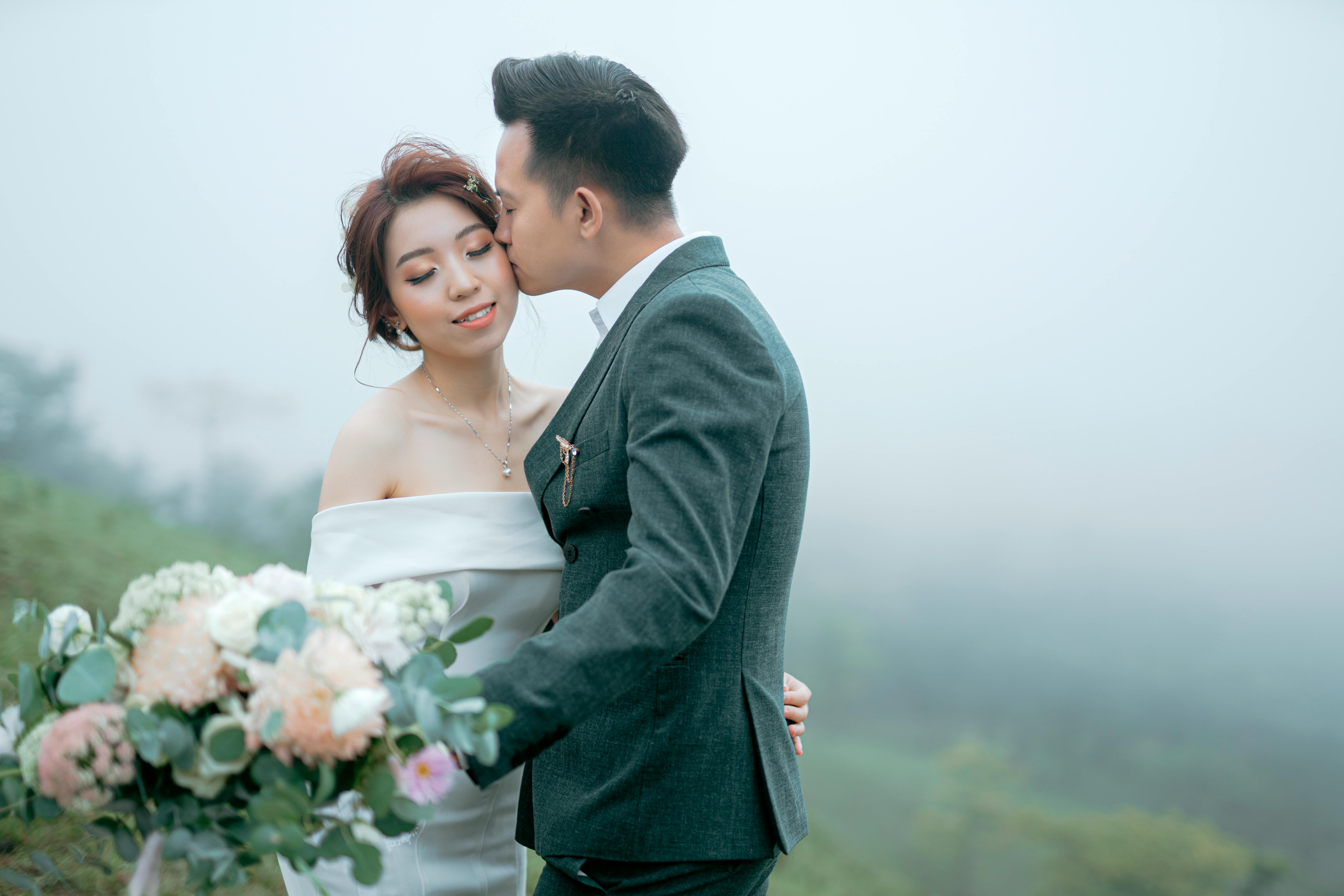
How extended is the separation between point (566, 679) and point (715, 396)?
0.39 meters

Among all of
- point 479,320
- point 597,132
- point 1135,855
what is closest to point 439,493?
point 479,320

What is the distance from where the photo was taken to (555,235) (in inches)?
59.7

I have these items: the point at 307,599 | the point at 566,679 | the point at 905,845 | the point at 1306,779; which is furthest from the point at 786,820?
the point at 1306,779

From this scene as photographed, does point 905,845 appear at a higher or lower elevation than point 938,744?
lower

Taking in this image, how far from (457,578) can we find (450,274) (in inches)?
23.6

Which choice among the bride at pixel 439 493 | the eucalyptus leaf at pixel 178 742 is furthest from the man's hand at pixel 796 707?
the eucalyptus leaf at pixel 178 742

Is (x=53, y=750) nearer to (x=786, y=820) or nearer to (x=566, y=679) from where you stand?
(x=566, y=679)

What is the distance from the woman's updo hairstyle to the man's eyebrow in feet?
0.23

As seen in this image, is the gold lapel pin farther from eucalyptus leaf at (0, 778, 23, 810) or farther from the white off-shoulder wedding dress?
eucalyptus leaf at (0, 778, 23, 810)

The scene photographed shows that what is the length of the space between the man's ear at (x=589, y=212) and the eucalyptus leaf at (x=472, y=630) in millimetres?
787

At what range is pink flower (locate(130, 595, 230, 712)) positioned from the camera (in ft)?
2.64

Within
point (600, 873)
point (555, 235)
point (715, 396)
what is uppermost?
point (555, 235)

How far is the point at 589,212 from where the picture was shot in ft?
4.91

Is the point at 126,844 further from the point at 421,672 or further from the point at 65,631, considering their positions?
the point at 421,672
